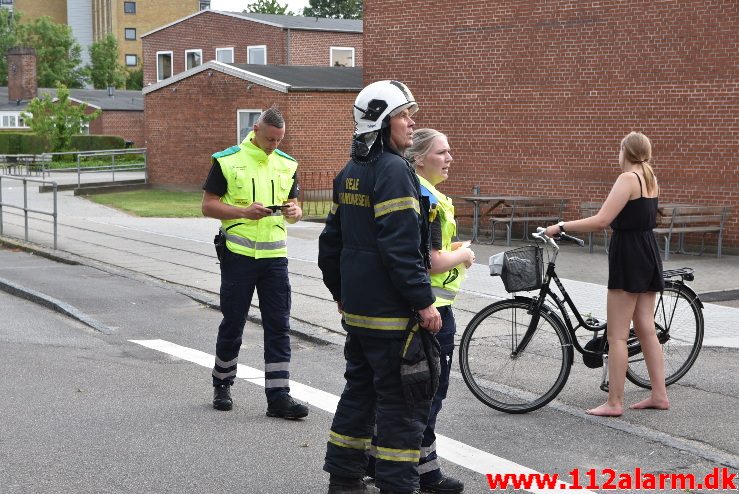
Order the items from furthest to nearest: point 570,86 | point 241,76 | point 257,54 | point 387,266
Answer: point 257,54 < point 241,76 < point 570,86 < point 387,266

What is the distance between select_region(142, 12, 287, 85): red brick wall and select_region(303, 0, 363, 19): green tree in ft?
128

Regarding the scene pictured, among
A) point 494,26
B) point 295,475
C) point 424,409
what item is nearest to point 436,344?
point 424,409

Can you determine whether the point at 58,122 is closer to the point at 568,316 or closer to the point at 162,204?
the point at 162,204

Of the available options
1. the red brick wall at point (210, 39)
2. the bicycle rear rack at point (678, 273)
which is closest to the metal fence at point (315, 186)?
the red brick wall at point (210, 39)

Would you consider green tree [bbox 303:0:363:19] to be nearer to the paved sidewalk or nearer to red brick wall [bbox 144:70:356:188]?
red brick wall [bbox 144:70:356:188]

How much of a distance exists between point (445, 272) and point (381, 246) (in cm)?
77

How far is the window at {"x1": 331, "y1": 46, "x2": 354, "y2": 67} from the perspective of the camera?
46.6 m

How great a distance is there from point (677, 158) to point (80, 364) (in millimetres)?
11950

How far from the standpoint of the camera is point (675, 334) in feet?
24.7

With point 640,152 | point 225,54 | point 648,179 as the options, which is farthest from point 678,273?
point 225,54

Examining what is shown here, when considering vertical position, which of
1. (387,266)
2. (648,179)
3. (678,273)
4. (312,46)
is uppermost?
(312,46)

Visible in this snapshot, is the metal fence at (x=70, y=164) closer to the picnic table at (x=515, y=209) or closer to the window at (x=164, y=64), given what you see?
the window at (x=164, y=64)

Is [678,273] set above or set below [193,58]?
below

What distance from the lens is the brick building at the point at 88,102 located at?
6062 centimetres
